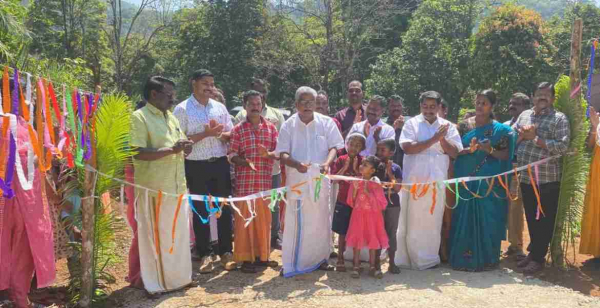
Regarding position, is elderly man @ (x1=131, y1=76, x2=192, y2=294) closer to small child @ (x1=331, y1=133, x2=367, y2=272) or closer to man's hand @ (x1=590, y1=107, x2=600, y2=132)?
small child @ (x1=331, y1=133, x2=367, y2=272)

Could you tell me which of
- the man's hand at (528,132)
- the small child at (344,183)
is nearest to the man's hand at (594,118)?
the man's hand at (528,132)

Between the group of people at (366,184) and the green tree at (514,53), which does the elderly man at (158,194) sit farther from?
the green tree at (514,53)

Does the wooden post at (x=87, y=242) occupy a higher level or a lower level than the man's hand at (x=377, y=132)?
lower

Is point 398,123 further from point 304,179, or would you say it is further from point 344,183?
point 304,179

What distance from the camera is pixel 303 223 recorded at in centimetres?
518

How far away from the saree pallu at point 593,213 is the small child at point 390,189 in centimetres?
210

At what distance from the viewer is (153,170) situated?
14.5 ft

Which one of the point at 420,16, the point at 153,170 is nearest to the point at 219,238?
the point at 153,170

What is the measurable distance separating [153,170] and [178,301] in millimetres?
1186

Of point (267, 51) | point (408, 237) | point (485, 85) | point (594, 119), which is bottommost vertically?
point (408, 237)

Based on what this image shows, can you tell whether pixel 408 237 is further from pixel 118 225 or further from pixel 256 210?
pixel 118 225

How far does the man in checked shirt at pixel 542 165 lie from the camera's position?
519 centimetres

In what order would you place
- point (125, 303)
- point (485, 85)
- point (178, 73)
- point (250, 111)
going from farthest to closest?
point (178, 73)
point (485, 85)
point (250, 111)
point (125, 303)

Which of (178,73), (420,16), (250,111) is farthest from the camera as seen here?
(178,73)
